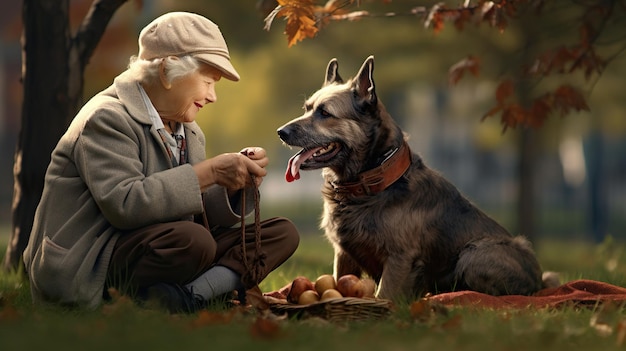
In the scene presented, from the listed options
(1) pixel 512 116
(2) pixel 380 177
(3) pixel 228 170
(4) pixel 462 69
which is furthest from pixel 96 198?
(4) pixel 462 69

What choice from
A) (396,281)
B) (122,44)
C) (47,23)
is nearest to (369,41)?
(122,44)

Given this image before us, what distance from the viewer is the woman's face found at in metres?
4.99

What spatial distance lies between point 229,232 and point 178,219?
0.54 m

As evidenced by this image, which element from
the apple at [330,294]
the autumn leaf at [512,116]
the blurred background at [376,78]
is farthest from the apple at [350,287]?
the autumn leaf at [512,116]

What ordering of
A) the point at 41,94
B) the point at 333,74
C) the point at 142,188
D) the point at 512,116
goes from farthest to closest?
the point at 512,116 → the point at 41,94 → the point at 333,74 → the point at 142,188

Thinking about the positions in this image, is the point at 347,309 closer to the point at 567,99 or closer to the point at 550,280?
the point at 550,280

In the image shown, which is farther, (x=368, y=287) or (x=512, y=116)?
(x=512, y=116)

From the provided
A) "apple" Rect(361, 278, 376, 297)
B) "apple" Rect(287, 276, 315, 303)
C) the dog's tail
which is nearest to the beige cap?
"apple" Rect(287, 276, 315, 303)

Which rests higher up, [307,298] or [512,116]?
[512,116]

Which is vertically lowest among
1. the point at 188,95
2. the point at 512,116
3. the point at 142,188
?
the point at 512,116

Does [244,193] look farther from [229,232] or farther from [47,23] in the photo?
[47,23]

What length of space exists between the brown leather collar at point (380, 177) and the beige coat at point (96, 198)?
1.30 metres

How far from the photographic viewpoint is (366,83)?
569 cm

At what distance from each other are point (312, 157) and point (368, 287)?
912 mm
